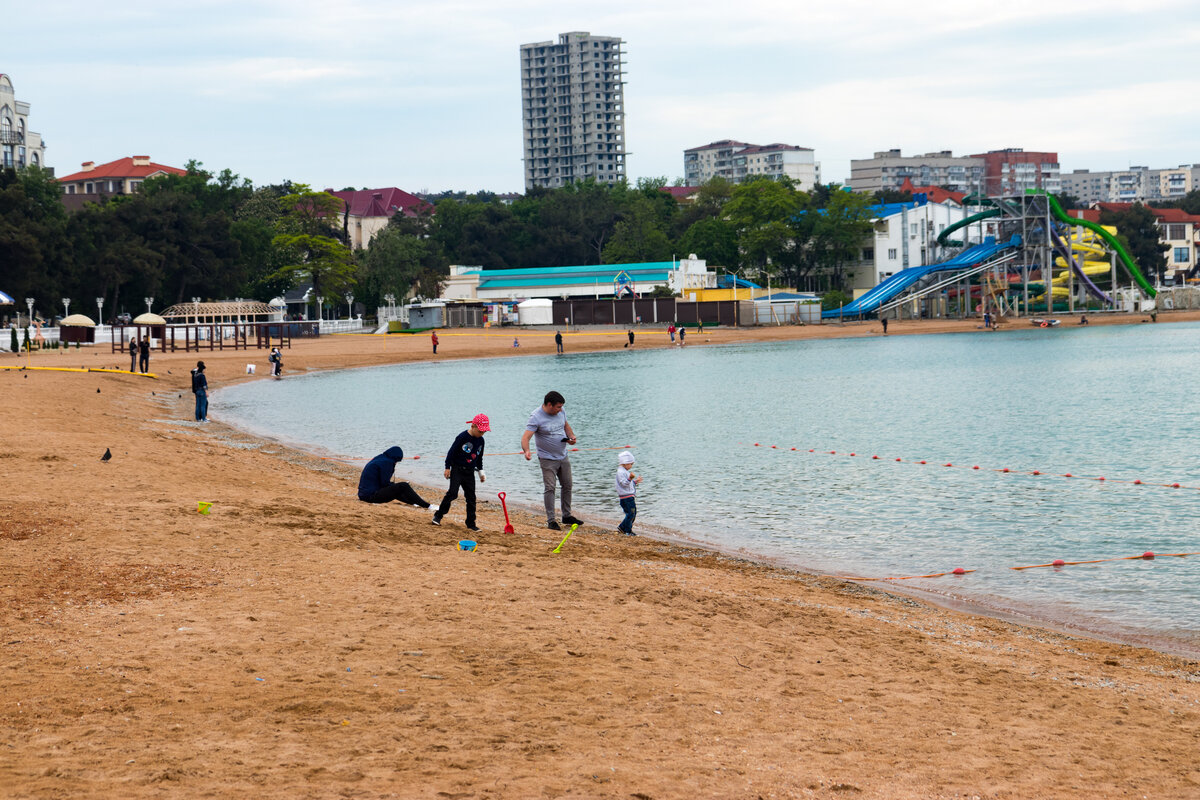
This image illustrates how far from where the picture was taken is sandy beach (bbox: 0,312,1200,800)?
22.0ft

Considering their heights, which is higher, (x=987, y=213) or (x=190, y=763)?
(x=987, y=213)

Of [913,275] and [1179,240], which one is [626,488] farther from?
[1179,240]

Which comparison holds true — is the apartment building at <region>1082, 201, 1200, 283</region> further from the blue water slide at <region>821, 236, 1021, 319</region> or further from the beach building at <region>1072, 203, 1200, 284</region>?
the blue water slide at <region>821, 236, 1021, 319</region>

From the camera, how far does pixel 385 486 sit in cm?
1614

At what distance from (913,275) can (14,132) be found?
99592mm

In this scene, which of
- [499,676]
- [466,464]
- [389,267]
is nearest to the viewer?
[499,676]

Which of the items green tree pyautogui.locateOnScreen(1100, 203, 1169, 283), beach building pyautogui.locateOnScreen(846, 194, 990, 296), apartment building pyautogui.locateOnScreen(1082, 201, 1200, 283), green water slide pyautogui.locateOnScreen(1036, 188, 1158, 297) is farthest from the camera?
apartment building pyautogui.locateOnScreen(1082, 201, 1200, 283)

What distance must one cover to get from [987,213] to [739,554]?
88.6 m

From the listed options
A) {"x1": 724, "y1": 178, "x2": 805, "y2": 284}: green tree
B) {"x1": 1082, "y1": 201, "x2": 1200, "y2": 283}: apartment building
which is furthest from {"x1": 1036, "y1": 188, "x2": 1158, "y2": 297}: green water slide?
{"x1": 1082, "y1": 201, "x2": 1200, "y2": 283}: apartment building

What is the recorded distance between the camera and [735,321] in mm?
101000

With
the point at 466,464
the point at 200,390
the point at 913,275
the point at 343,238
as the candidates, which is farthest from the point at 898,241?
the point at 466,464

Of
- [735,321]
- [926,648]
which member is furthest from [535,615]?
[735,321]

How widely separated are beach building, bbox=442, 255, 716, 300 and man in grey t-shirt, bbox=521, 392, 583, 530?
9117 centimetres

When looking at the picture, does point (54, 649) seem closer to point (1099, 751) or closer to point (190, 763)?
point (190, 763)
